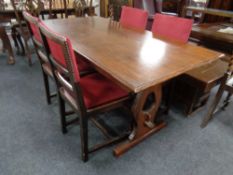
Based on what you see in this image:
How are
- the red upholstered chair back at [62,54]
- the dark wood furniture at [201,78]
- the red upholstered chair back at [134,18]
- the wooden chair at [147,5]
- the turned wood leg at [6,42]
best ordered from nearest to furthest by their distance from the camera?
the red upholstered chair back at [62,54] < the dark wood furniture at [201,78] < the red upholstered chair back at [134,18] < the turned wood leg at [6,42] < the wooden chair at [147,5]

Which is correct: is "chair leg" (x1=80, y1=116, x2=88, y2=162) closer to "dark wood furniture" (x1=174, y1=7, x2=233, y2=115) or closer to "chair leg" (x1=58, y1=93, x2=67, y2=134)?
"chair leg" (x1=58, y1=93, x2=67, y2=134)

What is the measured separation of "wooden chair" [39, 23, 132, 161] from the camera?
1028mm

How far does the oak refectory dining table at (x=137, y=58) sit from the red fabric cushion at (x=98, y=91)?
0.54 feet

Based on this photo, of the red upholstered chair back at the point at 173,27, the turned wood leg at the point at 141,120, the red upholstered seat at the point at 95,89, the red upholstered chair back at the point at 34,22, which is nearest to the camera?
the red upholstered seat at the point at 95,89

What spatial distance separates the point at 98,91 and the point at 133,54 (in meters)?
0.36

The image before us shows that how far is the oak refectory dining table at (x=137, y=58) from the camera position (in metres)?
1.06

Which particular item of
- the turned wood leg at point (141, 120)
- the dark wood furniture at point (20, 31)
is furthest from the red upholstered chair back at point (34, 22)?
the dark wood furniture at point (20, 31)

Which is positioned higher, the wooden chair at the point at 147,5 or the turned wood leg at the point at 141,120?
the wooden chair at the point at 147,5

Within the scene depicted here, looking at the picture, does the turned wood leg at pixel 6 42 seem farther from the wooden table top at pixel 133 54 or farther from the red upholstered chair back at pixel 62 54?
the red upholstered chair back at pixel 62 54

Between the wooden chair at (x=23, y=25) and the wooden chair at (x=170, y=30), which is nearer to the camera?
the wooden chair at (x=170, y=30)

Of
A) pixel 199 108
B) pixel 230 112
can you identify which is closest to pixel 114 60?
pixel 199 108

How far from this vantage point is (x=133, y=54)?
1.31 metres

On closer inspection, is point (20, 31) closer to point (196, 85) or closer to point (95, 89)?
point (95, 89)

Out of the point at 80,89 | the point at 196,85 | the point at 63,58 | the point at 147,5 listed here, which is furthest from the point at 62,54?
the point at 147,5
